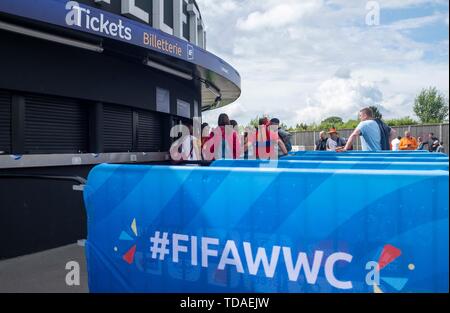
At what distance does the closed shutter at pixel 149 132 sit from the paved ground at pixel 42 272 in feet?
10.0

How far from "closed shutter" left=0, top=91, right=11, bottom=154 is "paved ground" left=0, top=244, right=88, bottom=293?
1.49 m

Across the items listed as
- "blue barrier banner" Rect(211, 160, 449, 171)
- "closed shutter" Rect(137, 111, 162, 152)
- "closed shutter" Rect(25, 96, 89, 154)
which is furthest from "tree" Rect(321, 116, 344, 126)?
"blue barrier banner" Rect(211, 160, 449, 171)

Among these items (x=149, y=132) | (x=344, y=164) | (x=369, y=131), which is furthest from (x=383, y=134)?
(x=149, y=132)

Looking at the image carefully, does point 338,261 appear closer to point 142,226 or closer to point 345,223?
point 345,223

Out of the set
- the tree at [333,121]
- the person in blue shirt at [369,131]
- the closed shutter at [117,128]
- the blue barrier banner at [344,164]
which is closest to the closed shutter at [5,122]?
the closed shutter at [117,128]

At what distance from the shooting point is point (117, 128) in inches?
293

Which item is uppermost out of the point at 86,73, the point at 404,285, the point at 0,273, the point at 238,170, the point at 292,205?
the point at 86,73

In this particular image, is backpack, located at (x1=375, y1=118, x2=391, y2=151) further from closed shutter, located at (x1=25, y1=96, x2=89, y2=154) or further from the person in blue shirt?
closed shutter, located at (x1=25, y1=96, x2=89, y2=154)

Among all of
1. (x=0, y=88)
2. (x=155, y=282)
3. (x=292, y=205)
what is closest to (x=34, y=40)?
(x=0, y=88)

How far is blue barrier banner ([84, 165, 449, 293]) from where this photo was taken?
2.13 metres

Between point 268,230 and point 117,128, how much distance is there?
5580 millimetres

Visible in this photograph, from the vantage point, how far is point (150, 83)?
321 inches

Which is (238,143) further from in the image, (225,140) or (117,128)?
(117,128)

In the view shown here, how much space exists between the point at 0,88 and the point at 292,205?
439 centimetres
